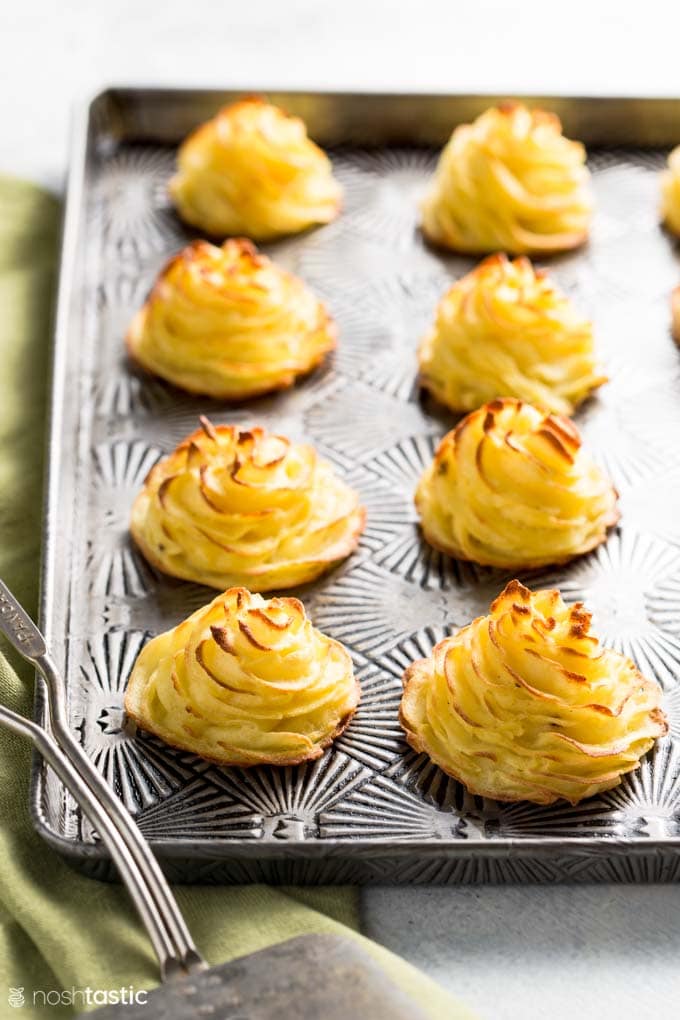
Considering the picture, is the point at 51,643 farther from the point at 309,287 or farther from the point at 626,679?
the point at 309,287

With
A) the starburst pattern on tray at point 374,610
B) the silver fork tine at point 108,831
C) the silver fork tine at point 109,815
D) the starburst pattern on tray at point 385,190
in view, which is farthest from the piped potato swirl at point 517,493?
the starburst pattern on tray at point 385,190

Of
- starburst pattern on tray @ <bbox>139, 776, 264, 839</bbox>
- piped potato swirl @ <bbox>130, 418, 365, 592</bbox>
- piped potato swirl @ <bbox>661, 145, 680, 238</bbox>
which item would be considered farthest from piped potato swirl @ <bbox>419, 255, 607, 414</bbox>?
starburst pattern on tray @ <bbox>139, 776, 264, 839</bbox>

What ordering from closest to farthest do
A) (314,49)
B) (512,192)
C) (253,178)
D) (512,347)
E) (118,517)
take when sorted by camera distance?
(118,517)
(512,347)
(512,192)
(253,178)
(314,49)

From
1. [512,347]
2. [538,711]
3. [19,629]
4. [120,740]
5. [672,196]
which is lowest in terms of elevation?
[120,740]

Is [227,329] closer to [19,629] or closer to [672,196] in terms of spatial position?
[19,629]

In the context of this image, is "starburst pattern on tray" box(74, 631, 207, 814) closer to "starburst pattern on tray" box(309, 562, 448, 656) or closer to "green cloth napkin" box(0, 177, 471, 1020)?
"green cloth napkin" box(0, 177, 471, 1020)

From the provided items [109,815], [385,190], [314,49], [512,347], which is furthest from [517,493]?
[314,49]

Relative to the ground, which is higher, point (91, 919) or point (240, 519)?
point (240, 519)
